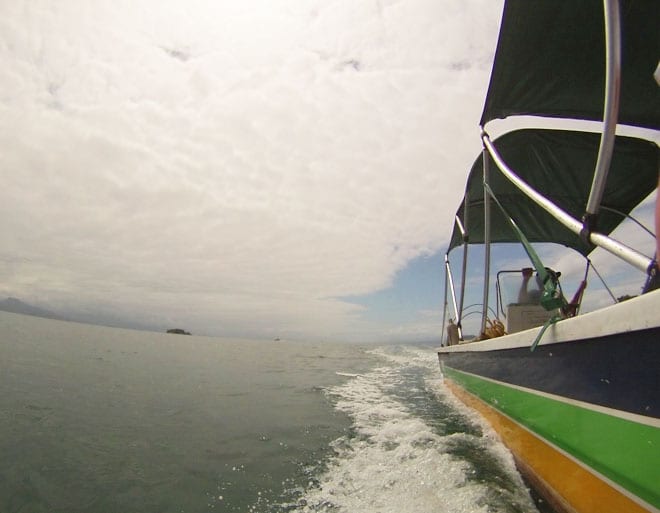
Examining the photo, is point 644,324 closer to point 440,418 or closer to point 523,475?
point 523,475

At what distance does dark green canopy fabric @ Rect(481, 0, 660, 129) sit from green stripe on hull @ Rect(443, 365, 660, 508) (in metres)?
3.15

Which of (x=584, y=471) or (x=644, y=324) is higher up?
(x=644, y=324)

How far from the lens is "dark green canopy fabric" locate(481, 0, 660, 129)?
10.0 ft

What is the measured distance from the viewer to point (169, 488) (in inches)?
128

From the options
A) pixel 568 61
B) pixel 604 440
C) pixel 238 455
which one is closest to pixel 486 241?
pixel 568 61

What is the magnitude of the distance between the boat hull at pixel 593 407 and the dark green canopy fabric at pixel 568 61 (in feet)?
8.73

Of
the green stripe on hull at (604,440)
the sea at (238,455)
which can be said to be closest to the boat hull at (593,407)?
the green stripe on hull at (604,440)

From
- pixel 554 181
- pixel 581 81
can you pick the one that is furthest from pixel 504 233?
pixel 581 81

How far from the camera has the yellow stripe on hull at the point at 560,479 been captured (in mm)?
2006

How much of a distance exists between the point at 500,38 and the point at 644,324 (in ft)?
9.57

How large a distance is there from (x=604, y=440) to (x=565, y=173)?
4.80 meters

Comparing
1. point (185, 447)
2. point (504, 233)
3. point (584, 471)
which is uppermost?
point (504, 233)

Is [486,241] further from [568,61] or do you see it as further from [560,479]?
[560,479]

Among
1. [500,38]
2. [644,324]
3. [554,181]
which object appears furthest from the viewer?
[554,181]
